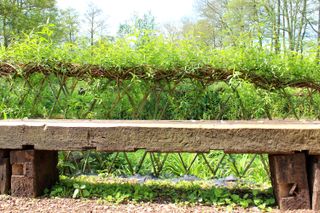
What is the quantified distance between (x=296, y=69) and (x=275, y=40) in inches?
28.7

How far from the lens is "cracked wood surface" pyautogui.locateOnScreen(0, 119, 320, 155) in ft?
6.34

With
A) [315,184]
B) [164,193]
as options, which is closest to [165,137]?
[164,193]

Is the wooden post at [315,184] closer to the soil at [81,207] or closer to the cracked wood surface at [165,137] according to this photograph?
the cracked wood surface at [165,137]

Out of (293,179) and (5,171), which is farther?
(5,171)

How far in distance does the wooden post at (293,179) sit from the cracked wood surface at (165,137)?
103 mm

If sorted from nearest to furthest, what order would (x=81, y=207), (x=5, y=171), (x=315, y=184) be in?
1. (x=315, y=184)
2. (x=81, y=207)
3. (x=5, y=171)

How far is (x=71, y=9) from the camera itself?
52.2 feet

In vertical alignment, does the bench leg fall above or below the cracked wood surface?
below

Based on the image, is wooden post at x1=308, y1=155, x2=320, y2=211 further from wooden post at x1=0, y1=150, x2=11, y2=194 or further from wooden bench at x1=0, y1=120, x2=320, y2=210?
wooden post at x1=0, y1=150, x2=11, y2=194

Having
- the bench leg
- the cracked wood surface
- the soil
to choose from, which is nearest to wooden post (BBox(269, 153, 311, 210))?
the cracked wood surface

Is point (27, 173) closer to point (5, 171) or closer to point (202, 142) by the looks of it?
point (5, 171)

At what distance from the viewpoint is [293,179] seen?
6.57 feet

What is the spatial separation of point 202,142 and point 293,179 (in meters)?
0.60

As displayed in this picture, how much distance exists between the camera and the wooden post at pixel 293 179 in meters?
A: 2.00
